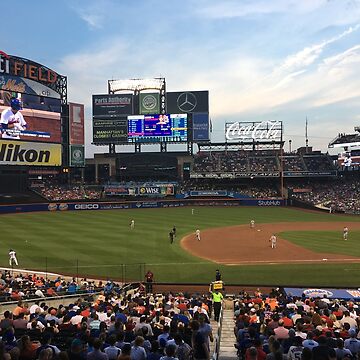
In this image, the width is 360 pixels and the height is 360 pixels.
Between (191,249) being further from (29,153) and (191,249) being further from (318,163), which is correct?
(318,163)

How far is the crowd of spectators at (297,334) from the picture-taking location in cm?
698

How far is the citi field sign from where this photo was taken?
6644cm

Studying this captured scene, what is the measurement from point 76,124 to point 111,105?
38.7ft

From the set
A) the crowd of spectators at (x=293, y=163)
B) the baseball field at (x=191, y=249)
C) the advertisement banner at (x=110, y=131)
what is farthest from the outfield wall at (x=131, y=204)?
the advertisement banner at (x=110, y=131)

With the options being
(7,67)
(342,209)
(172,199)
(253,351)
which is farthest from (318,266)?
(7,67)

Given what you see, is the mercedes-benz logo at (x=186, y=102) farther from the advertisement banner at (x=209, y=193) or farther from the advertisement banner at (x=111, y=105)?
the advertisement banner at (x=209, y=193)

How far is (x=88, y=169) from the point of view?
9456 centimetres

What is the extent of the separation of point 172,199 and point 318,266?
51.7 meters

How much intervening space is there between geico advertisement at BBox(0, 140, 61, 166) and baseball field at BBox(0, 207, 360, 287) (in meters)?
12.6

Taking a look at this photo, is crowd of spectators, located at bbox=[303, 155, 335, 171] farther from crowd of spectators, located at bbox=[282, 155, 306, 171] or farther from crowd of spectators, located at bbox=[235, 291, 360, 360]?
crowd of spectators, located at bbox=[235, 291, 360, 360]

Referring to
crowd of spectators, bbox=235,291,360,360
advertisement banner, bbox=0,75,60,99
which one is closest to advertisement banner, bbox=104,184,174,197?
advertisement banner, bbox=0,75,60,99

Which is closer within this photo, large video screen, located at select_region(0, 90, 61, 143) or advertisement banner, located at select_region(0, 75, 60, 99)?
large video screen, located at select_region(0, 90, 61, 143)

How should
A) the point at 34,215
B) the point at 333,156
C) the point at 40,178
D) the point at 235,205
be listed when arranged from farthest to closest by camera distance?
the point at 333,156 < the point at 40,178 < the point at 235,205 < the point at 34,215

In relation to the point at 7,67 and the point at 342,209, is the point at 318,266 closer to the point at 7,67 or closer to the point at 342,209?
the point at 342,209
